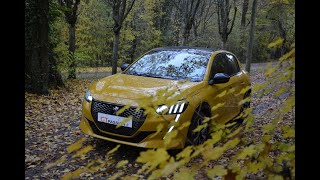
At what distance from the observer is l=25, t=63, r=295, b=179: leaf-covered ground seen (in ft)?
15.1

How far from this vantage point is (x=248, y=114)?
2619 millimetres

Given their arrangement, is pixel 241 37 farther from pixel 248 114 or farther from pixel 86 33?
pixel 248 114

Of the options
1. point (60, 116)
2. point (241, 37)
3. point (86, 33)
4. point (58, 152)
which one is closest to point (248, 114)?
point (58, 152)

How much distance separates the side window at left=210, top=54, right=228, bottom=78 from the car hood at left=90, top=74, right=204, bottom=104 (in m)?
0.77

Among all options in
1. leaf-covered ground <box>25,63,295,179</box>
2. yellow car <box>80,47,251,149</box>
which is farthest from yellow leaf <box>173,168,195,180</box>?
yellow car <box>80,47,251,149</box>

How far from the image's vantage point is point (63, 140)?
249 inches

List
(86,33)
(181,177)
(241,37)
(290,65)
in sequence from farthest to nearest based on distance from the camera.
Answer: (241,37)
(86,33)
(290,65)
(181,177)

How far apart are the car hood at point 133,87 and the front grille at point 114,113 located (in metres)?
0.11

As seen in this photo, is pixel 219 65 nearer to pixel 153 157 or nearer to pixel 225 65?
pixel 225 65

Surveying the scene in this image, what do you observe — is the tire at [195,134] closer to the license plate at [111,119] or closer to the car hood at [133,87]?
the car hood at [133,87]

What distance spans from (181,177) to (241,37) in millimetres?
36412

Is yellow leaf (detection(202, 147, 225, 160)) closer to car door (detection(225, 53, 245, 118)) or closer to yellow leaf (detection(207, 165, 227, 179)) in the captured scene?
yellow leaf (detection(207, 165, 227, 179))

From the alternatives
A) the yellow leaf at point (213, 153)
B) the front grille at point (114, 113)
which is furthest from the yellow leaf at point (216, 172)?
the front grille at point (114, 113)

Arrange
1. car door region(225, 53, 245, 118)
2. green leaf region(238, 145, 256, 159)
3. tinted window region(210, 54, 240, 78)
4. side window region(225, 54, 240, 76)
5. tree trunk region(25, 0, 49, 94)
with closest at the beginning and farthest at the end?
green leaf region(238, 145, 256, 159) → tinted window region(210, 54, 240, 78) → car door region(225, 53, 245, 118) → side window region(225, 54, 240, 76) → tree trunk region(25, 0, 49, 94)
